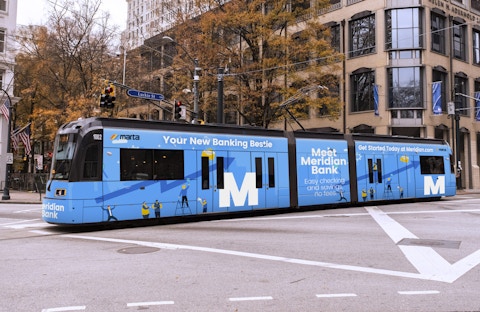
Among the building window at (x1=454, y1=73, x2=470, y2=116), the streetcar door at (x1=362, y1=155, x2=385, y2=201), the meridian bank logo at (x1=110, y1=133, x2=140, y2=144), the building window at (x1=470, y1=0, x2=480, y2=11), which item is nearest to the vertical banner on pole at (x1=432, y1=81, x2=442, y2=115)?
the building window at (x1=454, y1=73, x2=470, y2=116)

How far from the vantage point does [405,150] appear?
2105cm

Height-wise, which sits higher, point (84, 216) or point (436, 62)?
point (436, 62)

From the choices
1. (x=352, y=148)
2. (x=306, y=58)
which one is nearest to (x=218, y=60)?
(x=306, y=58)

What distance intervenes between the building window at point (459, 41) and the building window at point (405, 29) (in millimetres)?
5969

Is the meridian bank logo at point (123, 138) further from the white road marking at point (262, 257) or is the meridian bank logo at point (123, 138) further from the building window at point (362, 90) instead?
the building window at point (362, 90)

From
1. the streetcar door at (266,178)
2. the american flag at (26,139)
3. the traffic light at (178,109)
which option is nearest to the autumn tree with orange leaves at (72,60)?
the american flag at (26,139)

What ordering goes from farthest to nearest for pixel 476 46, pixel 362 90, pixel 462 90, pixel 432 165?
pixel 476 46
pixel 462 90
pixel 362 90
pixel 432 165

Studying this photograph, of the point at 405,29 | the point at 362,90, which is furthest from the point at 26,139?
the point at 405,29

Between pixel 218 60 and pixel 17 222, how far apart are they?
17.6m

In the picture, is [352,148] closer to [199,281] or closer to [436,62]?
[199,281]

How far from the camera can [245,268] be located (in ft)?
24.1

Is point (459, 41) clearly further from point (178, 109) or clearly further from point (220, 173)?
point (220, 173)

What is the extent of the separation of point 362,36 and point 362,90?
187 inches

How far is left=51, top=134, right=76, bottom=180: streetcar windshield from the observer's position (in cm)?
1205
